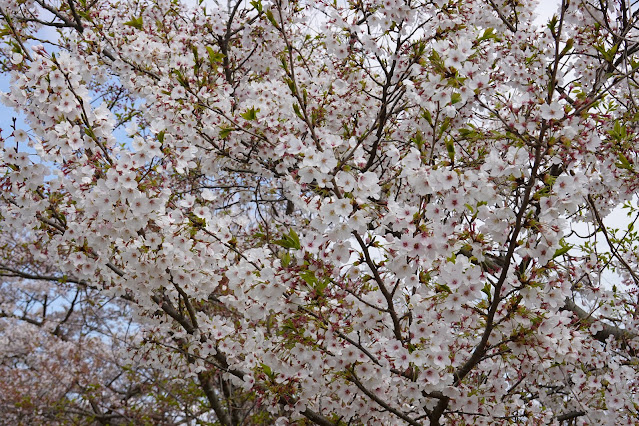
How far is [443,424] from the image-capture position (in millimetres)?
3637

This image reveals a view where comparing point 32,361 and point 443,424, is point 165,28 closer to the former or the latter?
point 443,424

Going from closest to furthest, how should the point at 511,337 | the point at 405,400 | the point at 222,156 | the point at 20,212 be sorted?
1. the point at 511,337
2. the point at 20,212
3. the point at 405,400
4. the point at 222,156

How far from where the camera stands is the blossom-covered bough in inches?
100

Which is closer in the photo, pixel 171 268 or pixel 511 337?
pixel 511 337

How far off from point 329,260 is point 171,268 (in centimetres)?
129

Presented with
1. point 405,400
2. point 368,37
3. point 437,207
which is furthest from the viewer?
point 368,37

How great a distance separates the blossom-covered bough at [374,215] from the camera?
254 centimetres

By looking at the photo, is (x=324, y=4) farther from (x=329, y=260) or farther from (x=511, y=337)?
(x=511, y=337)

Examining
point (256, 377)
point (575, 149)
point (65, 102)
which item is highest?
point (65, 102)

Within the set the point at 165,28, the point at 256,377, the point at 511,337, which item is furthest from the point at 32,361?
the point at 511,337

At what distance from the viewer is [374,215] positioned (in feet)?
8.50

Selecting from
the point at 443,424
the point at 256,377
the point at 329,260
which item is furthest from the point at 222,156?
the point at 443,424

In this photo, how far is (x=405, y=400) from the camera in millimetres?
3830

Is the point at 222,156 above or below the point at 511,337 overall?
above
